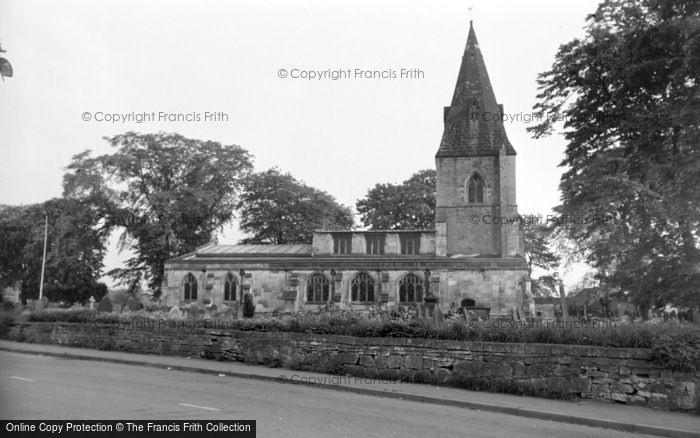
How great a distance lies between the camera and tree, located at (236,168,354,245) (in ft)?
169

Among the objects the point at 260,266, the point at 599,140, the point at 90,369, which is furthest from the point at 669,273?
the point at 260,266

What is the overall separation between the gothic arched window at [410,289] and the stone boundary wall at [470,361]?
19.0 metres

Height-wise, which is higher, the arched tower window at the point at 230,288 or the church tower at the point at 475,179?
the church tower at the point at 475,179

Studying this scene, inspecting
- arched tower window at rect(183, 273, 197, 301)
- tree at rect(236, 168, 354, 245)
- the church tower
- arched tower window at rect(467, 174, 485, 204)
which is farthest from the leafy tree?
arched tower window at rect(467, 174, 485, 204)

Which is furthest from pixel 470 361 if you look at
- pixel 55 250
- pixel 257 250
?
pixel 55 250

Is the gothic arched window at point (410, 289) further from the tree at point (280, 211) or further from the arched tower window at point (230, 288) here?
the tree at point (280, 211)

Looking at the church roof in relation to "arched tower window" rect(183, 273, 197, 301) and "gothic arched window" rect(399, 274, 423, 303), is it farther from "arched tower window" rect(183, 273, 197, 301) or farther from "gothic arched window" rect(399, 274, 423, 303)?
"gothic arched window" rect(399, 274, 423, 303)

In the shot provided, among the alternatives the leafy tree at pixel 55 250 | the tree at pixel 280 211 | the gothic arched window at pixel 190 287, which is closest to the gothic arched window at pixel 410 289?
the gothic arched window at pixel 190 287

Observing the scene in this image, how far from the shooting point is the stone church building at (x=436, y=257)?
35.0 meters

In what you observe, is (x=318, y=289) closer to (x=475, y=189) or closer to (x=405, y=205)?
(x=475, y=189)

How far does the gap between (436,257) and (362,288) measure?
16.8 ft

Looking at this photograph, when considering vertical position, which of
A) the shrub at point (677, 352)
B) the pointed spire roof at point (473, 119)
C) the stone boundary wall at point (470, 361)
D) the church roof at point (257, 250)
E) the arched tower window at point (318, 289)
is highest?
the pointed spire roof at point (473, 119)

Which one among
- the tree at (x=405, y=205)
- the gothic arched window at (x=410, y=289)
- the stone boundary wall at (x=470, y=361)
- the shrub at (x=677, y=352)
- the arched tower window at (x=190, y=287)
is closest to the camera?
the shrub at (x=677, y=352)

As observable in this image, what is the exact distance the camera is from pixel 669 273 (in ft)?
63.2
